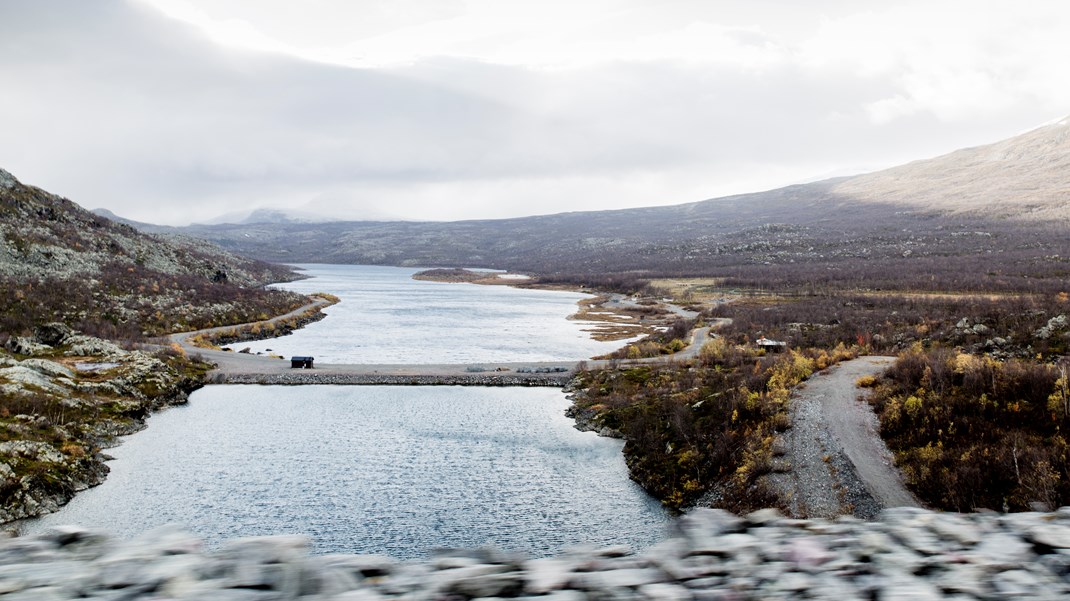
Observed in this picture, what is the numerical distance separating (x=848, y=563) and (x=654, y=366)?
51.7m

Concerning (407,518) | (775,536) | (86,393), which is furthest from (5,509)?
(775,536)

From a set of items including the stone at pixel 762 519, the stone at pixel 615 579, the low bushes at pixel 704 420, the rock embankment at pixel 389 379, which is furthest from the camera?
the rock embankment at pixel 389 379

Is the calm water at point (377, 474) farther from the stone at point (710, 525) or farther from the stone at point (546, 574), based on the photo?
the stone at point (546, 574)

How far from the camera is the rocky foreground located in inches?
250

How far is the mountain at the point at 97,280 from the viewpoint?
72.6 meters

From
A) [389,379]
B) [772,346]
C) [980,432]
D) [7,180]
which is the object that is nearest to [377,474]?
[389,379]

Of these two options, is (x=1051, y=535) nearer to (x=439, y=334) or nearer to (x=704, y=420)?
(x=704, y=420)

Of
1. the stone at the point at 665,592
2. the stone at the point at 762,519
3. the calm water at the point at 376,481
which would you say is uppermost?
the stone at the point at 665,592

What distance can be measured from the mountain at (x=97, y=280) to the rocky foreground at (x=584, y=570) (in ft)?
233

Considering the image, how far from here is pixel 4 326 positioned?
61844 millimetres

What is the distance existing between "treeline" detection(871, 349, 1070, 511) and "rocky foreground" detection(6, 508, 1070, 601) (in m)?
14.6

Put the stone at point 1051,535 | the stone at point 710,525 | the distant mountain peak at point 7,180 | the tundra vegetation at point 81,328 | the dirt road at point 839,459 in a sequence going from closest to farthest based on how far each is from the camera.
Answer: the stone at point 1051,535, the stone at point 710,525, the dirt road at point 839,459, the tundra vegetation at point 81,328, the distant mountain peak at point 7,180

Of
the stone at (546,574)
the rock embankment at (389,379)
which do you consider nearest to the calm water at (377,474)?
the rock embankment at (389,379)

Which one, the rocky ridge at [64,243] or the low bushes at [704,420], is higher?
the rocky ridge at [64,243]
